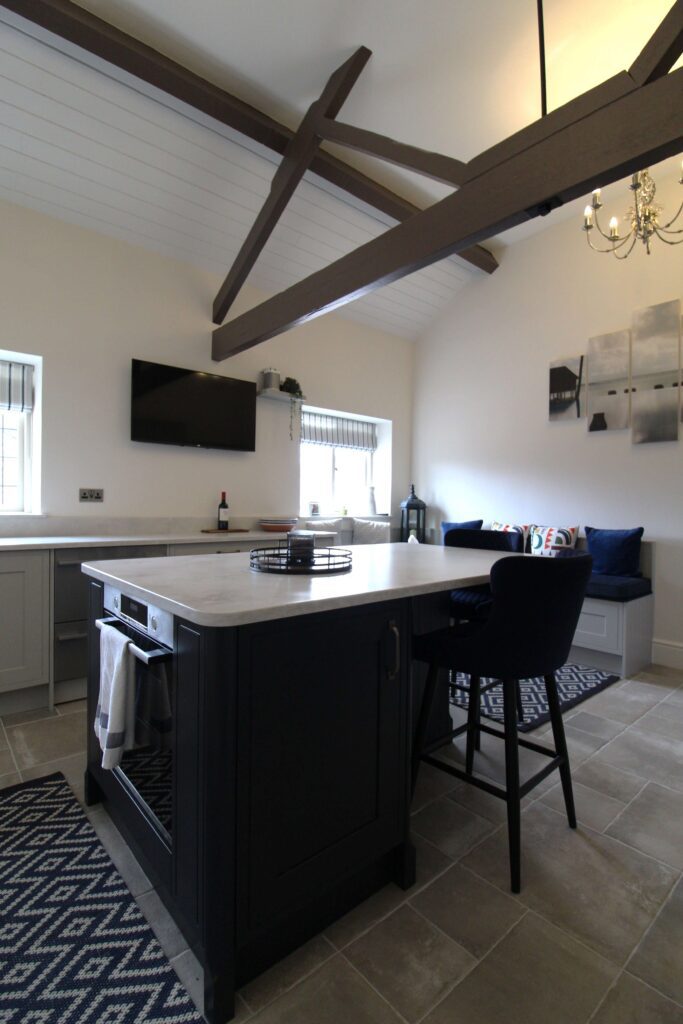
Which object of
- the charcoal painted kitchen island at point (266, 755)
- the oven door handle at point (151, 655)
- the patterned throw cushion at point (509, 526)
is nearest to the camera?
the charcoal painted kitchen island at point (266, 755)

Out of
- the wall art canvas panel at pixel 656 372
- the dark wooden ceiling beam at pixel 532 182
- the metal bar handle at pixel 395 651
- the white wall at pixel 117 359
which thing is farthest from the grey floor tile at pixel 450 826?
the wall art canvas panel at pixel 656 372

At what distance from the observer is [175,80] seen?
2.67m

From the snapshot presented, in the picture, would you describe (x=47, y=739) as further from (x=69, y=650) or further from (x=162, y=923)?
(x=162, y=923)

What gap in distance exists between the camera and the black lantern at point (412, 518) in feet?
17.6

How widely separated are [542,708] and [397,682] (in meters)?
1.68

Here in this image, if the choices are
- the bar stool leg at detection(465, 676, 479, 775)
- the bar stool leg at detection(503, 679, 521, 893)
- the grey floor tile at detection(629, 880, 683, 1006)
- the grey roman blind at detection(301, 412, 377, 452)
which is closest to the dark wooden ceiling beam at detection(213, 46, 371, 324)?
the grey roman blind at detection(301, 412, 377, 452)

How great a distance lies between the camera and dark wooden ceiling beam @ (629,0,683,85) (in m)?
1.55

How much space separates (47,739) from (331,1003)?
1876mm

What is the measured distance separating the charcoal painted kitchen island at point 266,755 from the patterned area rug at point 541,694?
113 centimetres

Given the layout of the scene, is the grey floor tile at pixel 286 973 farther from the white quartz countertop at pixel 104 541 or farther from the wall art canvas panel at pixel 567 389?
the wall art canvas panel at pixel 567 389

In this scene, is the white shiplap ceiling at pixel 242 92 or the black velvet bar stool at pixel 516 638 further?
the white shiplap ceiling at pixel 242 92

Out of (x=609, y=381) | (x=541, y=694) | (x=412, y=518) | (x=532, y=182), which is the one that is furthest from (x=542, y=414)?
(x=532, y=182)

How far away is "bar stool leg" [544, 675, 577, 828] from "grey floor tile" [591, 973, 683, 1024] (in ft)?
1.85

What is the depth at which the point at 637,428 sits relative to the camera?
3.74 m
